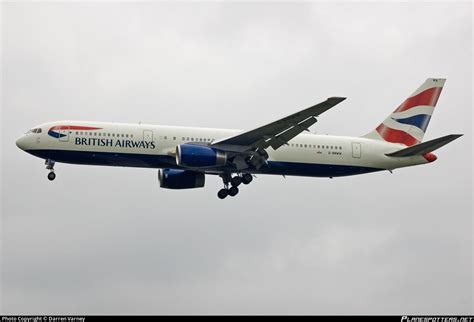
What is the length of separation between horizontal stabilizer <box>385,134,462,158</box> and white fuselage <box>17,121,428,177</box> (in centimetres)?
77

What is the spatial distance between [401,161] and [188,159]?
1386 cm

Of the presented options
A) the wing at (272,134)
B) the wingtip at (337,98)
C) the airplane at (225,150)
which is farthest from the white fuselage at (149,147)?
the wingtip at (337,98)

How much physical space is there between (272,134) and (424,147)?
31.2ft

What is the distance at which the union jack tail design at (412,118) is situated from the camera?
64.2m

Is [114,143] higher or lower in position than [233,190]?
higher

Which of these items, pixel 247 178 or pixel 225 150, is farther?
pixel 247 178

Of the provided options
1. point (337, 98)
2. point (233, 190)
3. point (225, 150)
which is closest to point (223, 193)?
point (233, 190)

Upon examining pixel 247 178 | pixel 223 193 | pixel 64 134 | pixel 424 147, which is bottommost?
pixel 223 193

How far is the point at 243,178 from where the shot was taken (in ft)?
203

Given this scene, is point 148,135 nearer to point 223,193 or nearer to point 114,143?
point 114,143

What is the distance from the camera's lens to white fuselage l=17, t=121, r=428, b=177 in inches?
2288

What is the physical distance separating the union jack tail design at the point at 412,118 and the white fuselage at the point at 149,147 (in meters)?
2.77

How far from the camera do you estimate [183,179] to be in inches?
2510

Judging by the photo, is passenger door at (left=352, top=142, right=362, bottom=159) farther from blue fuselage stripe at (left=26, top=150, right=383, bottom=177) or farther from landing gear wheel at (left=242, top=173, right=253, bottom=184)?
landing gear wheel at (left=242, top=173, right=253, bottom=184)
